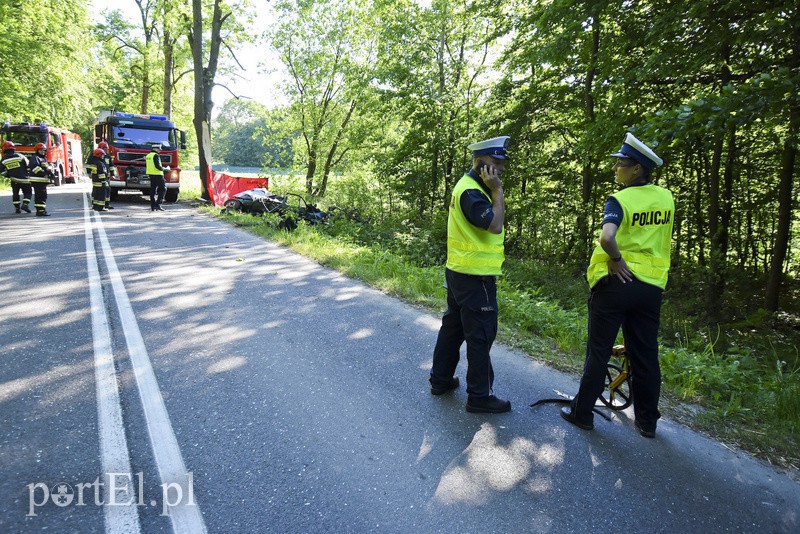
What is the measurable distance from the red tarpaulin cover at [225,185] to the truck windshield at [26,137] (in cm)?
1080

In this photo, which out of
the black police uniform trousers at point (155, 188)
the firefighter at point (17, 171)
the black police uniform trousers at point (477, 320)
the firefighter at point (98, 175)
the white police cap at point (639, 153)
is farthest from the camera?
the black police uniform trousers at point (155, 188)

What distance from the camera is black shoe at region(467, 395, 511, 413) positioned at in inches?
129

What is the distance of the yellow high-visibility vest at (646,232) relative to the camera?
2912mm

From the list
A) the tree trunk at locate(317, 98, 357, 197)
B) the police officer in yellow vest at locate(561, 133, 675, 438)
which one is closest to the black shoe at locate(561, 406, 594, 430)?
the police officer in yellow vest at locate(561, 133, 675, 438)

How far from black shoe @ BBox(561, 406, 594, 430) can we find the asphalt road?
2.7 inches

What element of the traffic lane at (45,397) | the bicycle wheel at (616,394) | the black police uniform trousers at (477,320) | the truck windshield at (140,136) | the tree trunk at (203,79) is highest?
the tree trunk at (203,79)

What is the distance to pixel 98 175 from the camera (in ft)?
45.3

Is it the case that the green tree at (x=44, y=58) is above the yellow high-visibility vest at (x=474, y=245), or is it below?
above

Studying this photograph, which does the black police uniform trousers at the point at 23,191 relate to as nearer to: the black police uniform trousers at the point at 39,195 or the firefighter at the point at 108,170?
the black police uniform trousers at the point at 39,195

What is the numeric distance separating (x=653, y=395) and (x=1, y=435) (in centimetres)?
408

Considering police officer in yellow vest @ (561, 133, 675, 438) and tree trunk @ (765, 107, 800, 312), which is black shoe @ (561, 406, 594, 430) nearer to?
police officer in yellow vest @ (561, 133, 675, 438)

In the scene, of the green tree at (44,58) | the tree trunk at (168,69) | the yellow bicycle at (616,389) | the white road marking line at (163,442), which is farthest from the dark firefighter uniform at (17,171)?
the yellow bicycle at (616,389)

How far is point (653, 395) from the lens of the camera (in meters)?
3.04

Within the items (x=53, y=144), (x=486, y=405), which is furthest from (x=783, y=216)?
(x=53, y=144)
